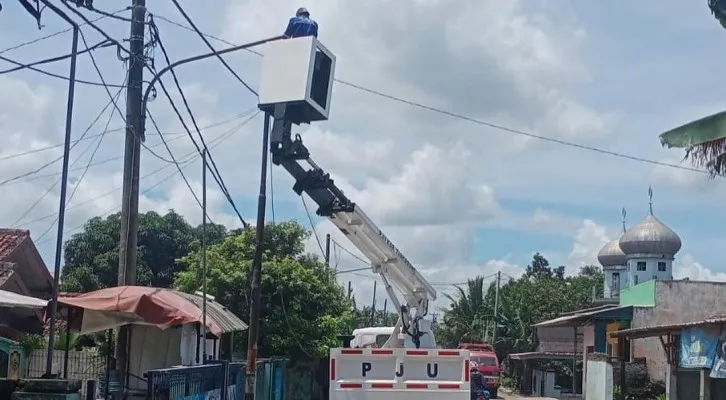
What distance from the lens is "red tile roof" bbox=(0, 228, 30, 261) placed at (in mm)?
24703

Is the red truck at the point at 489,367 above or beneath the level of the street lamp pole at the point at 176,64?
beneath

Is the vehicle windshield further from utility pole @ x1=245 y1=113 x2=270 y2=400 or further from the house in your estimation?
utility pole @ x1=245 y1=113 x2=270 y2=400

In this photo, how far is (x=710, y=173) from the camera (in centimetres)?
1151

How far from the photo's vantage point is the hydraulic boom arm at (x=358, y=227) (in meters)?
16.3

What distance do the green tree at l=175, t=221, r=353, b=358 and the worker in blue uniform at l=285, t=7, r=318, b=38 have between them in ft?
35.9

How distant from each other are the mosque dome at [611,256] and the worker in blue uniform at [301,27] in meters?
43.9

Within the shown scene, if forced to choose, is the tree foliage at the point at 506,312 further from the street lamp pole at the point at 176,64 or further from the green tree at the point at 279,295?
the street lamp pole at the point at 176,64

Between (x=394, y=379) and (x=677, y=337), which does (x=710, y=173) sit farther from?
(x=677, y=337)

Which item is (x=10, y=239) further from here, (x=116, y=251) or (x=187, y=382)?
(x=187, y=382)

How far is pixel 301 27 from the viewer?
16531 millimetres

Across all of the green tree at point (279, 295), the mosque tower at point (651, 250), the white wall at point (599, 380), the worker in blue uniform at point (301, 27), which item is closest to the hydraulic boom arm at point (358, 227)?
the worker in blue uniform at point (301, 27)

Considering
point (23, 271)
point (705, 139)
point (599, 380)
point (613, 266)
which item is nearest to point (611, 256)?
point (613, 266)

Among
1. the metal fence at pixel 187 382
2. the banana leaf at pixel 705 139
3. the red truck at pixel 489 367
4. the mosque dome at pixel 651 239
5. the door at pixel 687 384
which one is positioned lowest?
the red truck at pixel 489 367

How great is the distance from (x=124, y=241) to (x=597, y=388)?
1692 centimetres
